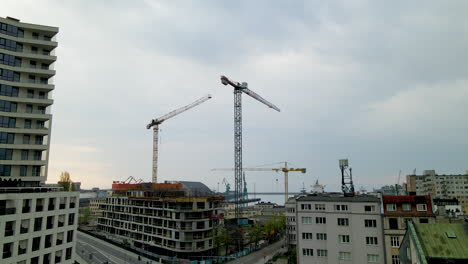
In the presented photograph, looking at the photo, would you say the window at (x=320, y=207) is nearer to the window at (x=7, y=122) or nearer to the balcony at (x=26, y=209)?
the balcony at (x=26, y=209)

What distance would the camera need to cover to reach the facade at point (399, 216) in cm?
5362

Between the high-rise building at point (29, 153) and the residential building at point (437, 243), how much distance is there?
5737 cm

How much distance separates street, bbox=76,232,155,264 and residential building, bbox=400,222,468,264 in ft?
250

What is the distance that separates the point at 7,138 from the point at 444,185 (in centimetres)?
21085

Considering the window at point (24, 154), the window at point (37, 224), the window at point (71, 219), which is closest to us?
the window at point (37, 224)

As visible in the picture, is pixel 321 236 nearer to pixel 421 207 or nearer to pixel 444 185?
pixel 421 207

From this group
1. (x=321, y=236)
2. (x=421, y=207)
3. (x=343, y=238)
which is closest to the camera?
(x=421, y=207)

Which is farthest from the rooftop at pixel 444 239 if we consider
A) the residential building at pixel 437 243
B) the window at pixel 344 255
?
the window at pixel 344 255

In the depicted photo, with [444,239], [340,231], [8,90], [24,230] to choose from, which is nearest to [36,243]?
[24,230]

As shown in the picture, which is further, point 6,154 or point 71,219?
point 6,154

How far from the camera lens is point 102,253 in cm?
9588

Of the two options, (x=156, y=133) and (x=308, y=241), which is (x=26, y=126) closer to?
(x=308, y=241)

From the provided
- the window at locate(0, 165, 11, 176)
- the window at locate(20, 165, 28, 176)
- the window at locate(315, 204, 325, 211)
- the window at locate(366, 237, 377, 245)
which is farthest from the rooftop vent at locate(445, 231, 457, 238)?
the window at locate(0, 165, 11, 176)

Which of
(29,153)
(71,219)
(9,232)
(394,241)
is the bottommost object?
(394,241)
